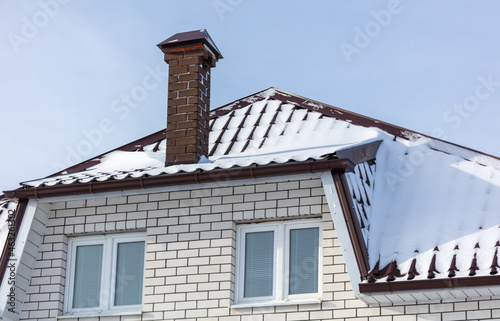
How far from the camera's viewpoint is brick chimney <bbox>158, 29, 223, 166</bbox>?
12148 millimetres

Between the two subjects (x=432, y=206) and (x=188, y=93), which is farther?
(x=188, y=93)

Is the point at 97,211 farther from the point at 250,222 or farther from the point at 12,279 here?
the point at 250,222

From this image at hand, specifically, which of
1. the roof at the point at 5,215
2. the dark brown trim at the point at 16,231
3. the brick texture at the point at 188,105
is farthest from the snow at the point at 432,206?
the roof at the point at 5,215

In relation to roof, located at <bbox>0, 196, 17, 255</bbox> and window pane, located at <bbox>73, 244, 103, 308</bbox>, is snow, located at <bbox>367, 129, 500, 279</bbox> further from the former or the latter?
roof, located at <bbox>0, 196, 17, 255</bbox>

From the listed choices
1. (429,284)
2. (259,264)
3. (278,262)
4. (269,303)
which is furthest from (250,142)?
(429,284)

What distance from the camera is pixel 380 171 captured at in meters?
11.9

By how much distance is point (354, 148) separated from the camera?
1111 cm

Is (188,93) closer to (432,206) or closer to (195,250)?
(195,250)

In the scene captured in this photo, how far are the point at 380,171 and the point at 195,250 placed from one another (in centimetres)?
271

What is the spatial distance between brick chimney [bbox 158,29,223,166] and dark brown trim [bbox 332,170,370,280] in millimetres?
2387

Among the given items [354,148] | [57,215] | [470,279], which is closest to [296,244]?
[354,148]

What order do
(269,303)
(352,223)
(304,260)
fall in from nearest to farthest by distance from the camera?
(352,223) → (269,303) → (304,260)

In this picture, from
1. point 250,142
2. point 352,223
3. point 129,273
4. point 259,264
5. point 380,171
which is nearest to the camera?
point 352,223

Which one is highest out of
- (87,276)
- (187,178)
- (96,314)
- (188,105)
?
(188,105)
